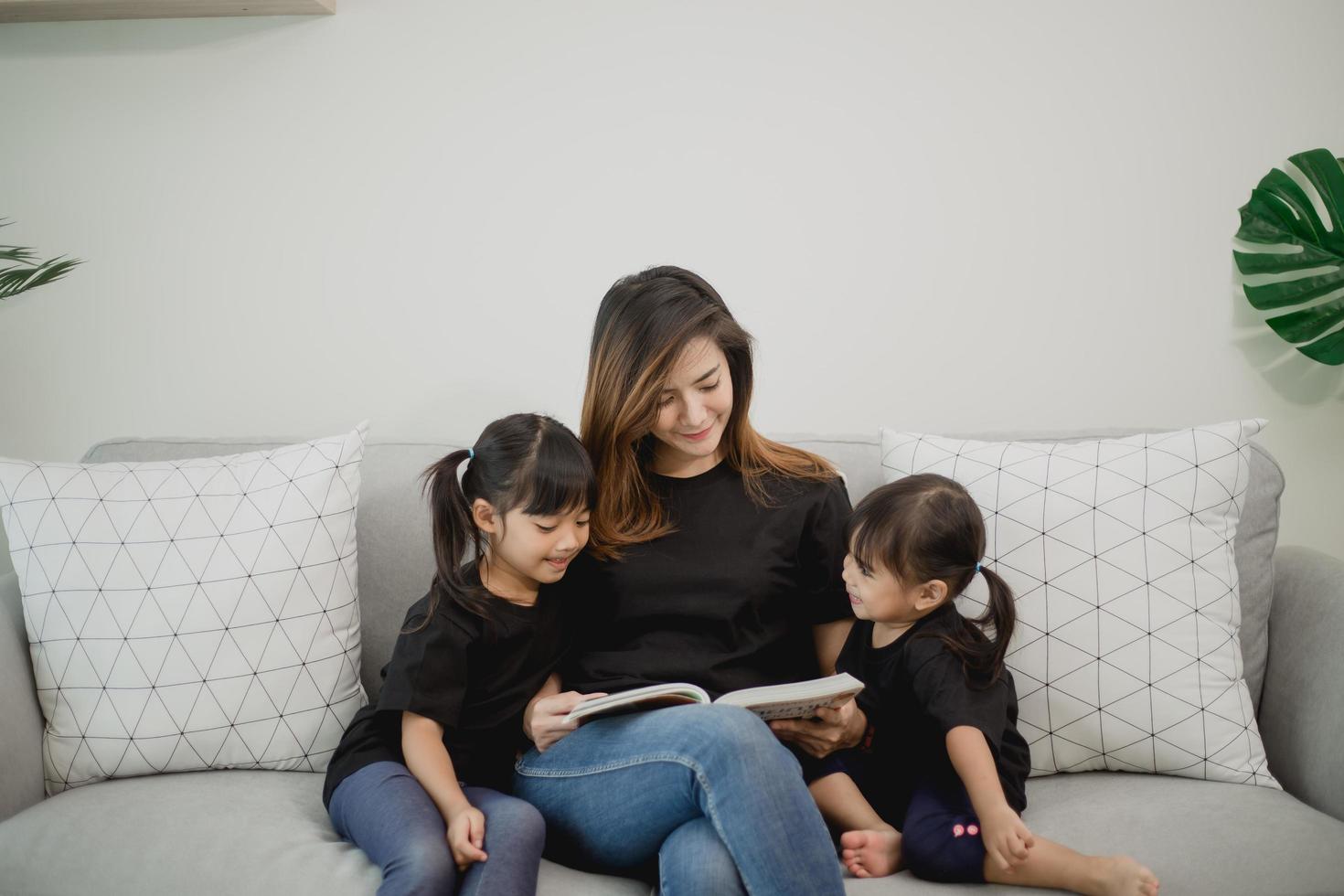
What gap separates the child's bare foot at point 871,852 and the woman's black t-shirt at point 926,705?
0.40 feet

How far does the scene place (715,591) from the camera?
151 centimetres

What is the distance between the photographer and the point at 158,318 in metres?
2.20

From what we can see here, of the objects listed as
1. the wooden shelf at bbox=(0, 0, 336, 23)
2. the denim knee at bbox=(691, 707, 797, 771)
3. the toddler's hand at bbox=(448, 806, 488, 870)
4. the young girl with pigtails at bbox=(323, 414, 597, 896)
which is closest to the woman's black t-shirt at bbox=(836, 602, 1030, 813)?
the denim knee at bbox=(691, 707, 797, 771)

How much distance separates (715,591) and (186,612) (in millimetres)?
821

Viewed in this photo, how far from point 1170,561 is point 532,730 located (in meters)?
0.99

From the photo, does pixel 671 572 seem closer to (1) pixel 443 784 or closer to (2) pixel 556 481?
(2) pixel 556 481

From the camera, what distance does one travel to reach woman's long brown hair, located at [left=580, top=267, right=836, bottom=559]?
1.47 meters

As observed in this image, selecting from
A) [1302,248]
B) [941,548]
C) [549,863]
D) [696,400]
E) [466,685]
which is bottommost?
[549,863]

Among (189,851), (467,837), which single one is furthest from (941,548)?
(189,851)

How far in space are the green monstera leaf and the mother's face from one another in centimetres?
121

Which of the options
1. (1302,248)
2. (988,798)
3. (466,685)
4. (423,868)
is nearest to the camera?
(423,868)

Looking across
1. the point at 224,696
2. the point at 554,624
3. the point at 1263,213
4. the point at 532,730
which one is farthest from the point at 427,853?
the point at 1263,213

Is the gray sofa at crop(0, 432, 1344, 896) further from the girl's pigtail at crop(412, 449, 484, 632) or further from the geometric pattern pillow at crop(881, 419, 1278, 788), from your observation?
the girl's pigtail at crop(412, 449, 484, 632)

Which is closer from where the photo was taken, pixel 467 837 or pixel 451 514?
pixel 467 837
